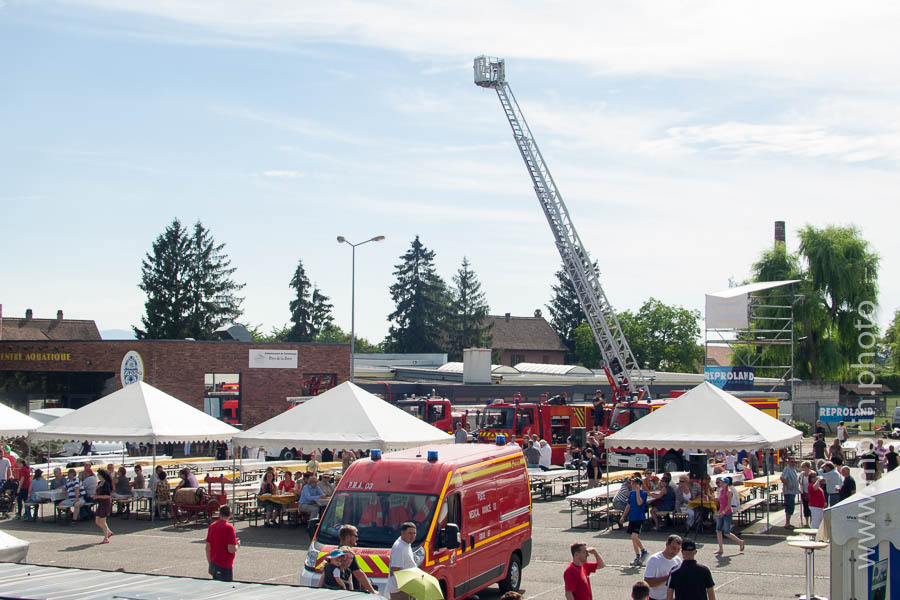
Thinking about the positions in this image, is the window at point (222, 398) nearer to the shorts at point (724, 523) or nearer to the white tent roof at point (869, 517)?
the shorts at point (724, 523)

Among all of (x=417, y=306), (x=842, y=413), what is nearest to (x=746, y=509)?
(x=842, y=413)

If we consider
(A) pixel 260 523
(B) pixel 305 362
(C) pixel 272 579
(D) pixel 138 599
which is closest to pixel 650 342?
(B) pixel 305 362

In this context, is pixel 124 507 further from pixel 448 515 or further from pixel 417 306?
pixel 417 306

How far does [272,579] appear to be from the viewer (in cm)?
1451

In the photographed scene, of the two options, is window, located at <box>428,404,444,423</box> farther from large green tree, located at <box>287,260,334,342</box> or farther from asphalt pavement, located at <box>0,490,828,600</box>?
large green tree, located at <box>287,260,334,342</box>

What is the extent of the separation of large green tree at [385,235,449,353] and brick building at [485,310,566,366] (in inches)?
449

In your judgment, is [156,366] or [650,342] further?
[650,342]

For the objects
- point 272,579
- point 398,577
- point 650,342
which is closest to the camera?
point 398,577

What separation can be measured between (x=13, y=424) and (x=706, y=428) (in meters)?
16.8

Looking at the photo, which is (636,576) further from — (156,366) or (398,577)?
(156,366)

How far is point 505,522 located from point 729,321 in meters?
42.7

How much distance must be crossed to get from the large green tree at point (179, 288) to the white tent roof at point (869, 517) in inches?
2829

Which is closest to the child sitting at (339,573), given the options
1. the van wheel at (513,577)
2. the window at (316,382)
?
the van wheel at (513,577)

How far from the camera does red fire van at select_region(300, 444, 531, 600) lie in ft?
36.8
